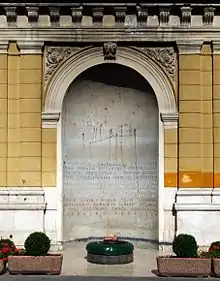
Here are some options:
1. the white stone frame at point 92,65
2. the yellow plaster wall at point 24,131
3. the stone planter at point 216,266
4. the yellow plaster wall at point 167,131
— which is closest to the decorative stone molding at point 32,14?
the yellow plaster wall at point 24,131

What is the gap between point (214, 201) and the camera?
19.4 metres

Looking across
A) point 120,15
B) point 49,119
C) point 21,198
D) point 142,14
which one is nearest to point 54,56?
point 49,119

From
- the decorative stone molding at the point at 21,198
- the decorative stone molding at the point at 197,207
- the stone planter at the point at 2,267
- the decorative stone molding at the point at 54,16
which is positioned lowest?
the stone planter at the point at 2,267

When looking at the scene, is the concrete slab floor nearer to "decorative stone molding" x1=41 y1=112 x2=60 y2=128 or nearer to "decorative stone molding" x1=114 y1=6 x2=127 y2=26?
"decorative stone molding" x1=41 y1=112 x2=60 y2=128

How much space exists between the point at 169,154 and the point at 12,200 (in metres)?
4.81

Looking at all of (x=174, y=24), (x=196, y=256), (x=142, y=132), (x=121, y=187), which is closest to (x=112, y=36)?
(x=174, y=24)

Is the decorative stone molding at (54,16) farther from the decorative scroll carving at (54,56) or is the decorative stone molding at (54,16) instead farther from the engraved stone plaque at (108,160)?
the engraved stone plaque at (108,160)

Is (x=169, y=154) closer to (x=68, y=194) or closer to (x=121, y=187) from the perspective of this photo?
(x=121, y=187)

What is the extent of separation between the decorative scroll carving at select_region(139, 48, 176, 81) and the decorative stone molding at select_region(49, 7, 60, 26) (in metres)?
2.64

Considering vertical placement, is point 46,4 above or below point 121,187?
above

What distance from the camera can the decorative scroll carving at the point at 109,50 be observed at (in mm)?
19688

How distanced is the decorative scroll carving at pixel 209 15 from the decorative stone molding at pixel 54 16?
171 inches

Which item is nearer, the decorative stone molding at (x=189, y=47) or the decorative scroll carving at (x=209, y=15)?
the decorative scroll carving at (x=209, y=15)

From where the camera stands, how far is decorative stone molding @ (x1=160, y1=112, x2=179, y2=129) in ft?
64.5
